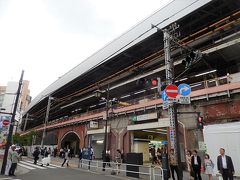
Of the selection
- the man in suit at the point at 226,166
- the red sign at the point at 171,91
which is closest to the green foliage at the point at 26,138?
the red sign at the point at 171,91

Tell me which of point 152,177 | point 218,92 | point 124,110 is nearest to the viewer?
point 152,177

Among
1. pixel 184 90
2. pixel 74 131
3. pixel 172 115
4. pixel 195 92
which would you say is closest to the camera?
pixel 172 115

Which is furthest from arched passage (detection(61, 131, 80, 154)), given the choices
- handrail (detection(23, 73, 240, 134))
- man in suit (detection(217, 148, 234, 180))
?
man in suit (detection(217, 148, 234, 180))

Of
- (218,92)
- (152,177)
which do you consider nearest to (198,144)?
(218,92)

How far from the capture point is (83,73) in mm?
31141

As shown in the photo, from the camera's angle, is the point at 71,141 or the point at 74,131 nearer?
the point at 74,131

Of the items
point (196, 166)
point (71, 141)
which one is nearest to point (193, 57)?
point (196, 166)

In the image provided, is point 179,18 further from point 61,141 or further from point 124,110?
point 61,141

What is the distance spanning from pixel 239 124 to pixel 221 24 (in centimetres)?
1006

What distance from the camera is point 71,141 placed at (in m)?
39.9

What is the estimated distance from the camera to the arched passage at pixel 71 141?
36112 millimetres

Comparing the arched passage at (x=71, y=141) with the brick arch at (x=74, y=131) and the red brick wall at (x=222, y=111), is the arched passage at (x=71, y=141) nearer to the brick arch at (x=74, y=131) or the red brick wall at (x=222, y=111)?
the brick arch at (x=74, y=131)

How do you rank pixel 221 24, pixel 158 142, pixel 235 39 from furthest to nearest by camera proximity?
pixel 158 142
pixel 221 24
pixel 235 39

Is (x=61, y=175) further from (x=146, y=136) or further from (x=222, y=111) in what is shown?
(x=146, y=136)
